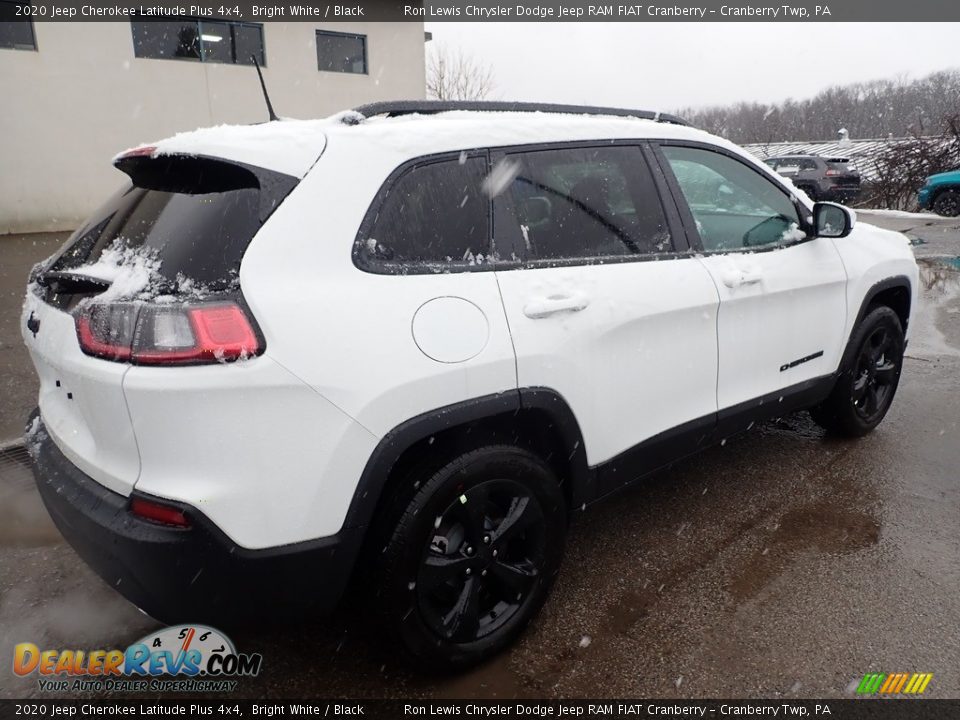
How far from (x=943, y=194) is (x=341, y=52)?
1542 cm

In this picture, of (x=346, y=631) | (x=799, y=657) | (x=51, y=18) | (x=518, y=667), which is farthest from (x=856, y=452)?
(x=51, y=18)

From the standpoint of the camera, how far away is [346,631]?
8.07 feet

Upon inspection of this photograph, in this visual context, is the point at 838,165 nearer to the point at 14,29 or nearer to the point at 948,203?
the point at 948,203

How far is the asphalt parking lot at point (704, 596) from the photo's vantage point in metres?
2.21

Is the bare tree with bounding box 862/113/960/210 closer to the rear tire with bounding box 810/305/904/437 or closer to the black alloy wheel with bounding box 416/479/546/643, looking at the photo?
the rear tire with bounding box 810/305/904/437

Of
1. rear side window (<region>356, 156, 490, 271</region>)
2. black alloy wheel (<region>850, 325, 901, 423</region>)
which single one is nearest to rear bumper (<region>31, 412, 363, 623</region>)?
rear side window (<region>356, 156, 490, 271</region>)

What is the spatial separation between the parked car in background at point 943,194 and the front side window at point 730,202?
1703 cm

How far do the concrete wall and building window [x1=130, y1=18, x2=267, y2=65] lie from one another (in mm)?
210

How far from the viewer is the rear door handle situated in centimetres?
214

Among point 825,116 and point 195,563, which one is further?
point 825,116

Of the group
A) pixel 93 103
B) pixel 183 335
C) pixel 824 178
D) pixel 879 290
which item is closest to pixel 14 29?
pixel 93 103

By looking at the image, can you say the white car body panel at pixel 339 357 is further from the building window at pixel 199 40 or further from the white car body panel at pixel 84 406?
the building window at pixel 199 40

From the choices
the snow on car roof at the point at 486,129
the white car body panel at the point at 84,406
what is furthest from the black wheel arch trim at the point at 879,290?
the white car body panel at the point at 84,406

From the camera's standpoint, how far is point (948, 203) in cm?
1673
